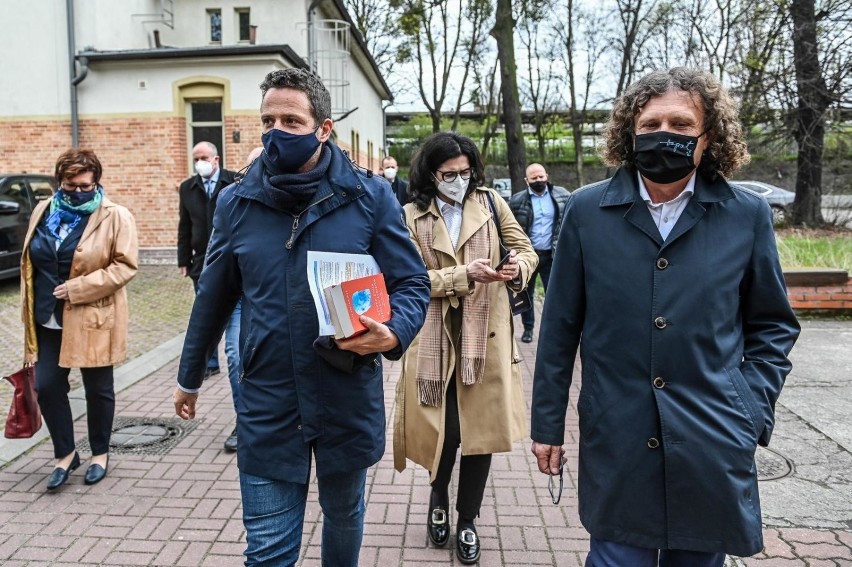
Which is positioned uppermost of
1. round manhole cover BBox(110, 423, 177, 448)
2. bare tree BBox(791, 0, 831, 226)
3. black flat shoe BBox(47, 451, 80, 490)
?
bare tree BBox(791, 0, 831, 226)

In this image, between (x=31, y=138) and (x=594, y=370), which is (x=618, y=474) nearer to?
(x=594, y=370)

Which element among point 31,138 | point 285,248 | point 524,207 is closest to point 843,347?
point 524,207

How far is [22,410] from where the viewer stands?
424 cm

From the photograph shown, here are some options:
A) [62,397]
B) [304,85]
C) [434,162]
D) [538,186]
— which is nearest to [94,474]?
[62,397]

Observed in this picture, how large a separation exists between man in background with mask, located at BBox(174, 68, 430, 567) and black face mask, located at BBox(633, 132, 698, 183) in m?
0.92

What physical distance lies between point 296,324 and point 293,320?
0.05ft

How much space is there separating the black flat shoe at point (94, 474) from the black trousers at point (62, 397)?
0.10 metres

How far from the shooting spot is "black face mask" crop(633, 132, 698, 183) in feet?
7.09

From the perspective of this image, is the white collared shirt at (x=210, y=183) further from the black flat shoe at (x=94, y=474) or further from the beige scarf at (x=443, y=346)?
the beige scarf at (x=443, y=346)

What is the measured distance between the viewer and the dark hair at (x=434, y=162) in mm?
3584

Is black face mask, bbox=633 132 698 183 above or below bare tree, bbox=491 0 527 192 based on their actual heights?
below

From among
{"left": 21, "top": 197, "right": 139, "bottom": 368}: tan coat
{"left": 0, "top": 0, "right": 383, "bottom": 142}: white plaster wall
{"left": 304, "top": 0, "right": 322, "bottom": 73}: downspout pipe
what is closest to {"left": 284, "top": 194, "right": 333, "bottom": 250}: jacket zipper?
{"left": 21, "top": 197, "right": 139, "bottom": 368}: tan coat

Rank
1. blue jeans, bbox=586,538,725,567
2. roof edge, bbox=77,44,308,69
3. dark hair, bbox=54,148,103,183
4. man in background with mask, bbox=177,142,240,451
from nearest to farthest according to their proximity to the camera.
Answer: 1. blue jeans, bbox=586,538,725,567
2. dark hair, bbox=54,148,103,183
3. man in background with mask, bbox=177,142,240,451
4. roof edge, bbox=77,44,308,69

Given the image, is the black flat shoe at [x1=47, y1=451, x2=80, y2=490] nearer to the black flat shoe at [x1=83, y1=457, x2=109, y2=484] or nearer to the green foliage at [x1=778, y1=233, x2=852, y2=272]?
the black flat shoe at [x1=83, y1=457, x2=109, y2=484]
